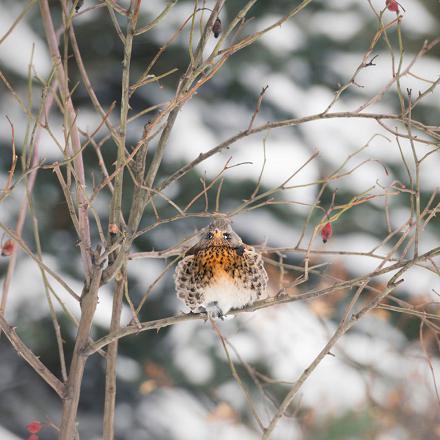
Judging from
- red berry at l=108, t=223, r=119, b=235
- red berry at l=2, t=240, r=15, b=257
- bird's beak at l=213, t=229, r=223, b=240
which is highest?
bird's beak at l=213, t=229, r=223, b=240

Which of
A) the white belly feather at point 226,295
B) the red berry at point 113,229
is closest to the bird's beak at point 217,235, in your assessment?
the white belly feather at point 226,295

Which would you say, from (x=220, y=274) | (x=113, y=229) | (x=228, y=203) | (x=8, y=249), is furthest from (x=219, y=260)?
(x=228, y=203)

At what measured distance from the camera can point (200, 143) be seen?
4453 millimetres

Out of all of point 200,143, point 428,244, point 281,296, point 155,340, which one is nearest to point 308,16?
point 200,143

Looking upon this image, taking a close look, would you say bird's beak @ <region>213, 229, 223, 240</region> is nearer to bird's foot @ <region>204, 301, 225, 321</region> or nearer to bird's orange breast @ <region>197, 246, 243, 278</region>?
bird's orange breast @ <region>197, 246, 243, 278</region>

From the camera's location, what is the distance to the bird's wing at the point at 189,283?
81.5 inches

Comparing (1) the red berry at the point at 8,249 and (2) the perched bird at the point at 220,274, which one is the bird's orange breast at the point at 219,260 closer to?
(2) the perched bird at the point at 220,274

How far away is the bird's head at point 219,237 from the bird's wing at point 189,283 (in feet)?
0.21

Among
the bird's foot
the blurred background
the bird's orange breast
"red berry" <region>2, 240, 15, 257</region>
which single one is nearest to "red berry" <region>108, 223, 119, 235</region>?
"red berry" <region>2, 240, 15, 257</region>

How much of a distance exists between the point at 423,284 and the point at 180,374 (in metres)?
1.58

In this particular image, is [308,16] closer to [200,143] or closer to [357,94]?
[357,94]

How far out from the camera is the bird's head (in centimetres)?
208

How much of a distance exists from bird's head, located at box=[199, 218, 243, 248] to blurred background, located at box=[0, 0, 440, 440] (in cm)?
204

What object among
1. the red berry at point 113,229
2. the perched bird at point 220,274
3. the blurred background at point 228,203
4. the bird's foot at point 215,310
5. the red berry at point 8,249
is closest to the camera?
the red berry at point 113,229
